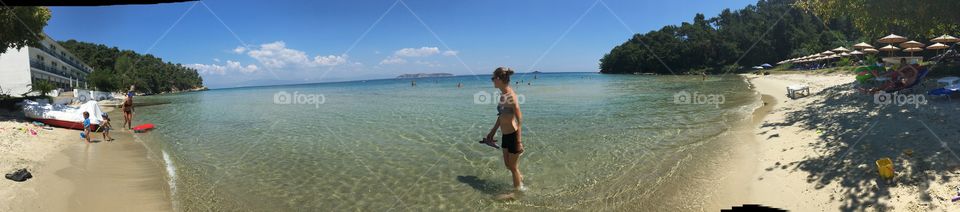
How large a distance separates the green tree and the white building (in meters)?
17.2

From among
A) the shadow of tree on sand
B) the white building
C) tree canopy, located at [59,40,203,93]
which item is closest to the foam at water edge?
the shadow of tree on sand

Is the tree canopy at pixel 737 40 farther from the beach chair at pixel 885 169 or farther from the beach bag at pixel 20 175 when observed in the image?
the beach bag at pixel 20 175

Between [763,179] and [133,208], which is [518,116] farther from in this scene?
[133,208]

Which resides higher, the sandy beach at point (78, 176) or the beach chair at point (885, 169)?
the beach chair at point (885, 169)

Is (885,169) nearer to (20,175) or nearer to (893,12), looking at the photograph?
(893,12)

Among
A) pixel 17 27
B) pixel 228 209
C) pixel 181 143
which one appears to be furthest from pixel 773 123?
pixel 17 27

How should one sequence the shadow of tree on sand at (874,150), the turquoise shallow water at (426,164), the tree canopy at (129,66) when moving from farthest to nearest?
the tree canopy at (129,66) → the turquoise shallow water at (426,164) → the shadow of tree on sand at (874,150)

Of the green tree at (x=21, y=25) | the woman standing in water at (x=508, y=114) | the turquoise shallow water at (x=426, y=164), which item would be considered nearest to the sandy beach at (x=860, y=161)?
the turquoise shallow water at (x=426, y=164)

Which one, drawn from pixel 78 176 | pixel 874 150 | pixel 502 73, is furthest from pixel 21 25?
pixel 874 150

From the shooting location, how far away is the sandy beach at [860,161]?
627 cm

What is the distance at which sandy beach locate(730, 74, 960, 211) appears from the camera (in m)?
6.27

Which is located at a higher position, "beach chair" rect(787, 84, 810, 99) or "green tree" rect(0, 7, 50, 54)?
"green tree" rect(0, 7, 50, 54)

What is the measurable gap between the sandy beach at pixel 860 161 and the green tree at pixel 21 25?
26895 mm

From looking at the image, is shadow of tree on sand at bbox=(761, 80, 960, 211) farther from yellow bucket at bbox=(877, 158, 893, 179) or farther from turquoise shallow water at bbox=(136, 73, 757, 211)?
turquoise shallow water at bbox=(136, 73, 757, 211)
